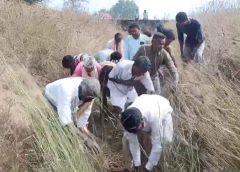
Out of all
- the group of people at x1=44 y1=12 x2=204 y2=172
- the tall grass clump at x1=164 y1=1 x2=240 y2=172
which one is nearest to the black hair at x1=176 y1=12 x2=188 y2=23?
the group of people at x1=44 y1=12 x2=204 y2=172

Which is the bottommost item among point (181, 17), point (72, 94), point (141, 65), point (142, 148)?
point (142, 148)

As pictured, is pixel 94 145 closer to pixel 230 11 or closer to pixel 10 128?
pixel 10 128

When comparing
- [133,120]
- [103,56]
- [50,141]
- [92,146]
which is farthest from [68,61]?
[50,141]

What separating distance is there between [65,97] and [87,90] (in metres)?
0.27

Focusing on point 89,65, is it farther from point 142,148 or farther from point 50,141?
point 50,141

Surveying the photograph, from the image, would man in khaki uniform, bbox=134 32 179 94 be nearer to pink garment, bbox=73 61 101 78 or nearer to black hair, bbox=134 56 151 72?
pink garment, bbox=73 61 101 78

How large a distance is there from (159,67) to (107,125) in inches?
45.1

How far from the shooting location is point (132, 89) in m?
6.22

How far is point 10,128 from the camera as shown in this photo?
5402 mm

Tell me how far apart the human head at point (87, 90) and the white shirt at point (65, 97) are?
0.04 metres

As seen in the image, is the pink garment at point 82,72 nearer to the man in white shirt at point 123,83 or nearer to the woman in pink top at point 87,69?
the woman in pink top at point 87,69

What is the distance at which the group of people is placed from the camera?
4.90 meters

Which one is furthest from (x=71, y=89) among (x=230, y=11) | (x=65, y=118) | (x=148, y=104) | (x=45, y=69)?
(x=230, y=11)

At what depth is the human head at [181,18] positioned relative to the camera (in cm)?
772
